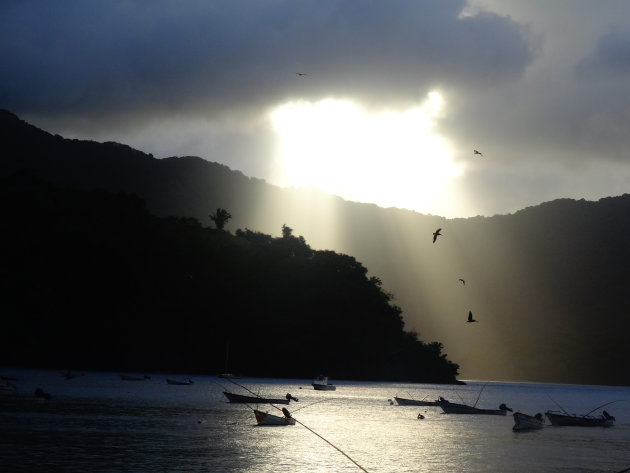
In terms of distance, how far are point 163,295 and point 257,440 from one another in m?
107

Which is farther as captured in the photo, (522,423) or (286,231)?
(286,231)

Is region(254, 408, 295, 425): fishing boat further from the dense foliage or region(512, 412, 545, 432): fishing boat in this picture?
the dense foliage

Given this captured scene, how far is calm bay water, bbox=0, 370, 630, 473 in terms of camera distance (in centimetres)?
4575

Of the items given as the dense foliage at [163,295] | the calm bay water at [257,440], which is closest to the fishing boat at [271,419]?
the calm bay water at [257,440]

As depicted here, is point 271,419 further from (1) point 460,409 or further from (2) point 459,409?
(1) point 460,409

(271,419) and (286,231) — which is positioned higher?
(286,231)

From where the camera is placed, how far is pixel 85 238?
158 meters

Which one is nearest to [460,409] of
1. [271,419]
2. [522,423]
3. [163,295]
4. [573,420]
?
[573,420]

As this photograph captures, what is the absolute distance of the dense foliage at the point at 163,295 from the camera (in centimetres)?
15300

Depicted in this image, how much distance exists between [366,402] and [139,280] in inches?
2545

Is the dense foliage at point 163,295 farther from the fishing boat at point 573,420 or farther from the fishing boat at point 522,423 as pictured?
the fishing boat at point 522,423

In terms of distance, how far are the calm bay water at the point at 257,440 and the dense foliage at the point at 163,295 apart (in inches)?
2266

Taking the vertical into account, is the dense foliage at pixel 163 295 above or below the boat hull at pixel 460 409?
above

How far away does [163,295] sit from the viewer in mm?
162375
